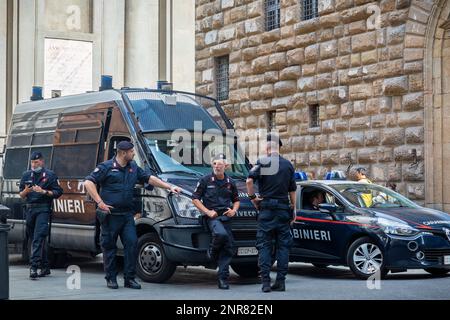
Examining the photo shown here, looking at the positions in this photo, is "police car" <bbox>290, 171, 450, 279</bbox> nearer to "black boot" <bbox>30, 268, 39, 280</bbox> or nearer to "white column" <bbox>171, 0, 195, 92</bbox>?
"black boot" <bbox>30, 268, 39, 280</bbox>

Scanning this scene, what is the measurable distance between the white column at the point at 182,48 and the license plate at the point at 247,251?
9514 millimetres

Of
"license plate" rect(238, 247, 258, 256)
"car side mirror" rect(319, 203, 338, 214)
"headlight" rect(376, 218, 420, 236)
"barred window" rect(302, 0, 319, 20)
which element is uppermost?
"barred window" rect(302, 0, 319, 20)

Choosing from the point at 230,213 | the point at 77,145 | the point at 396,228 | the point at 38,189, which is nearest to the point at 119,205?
the point at 230,213

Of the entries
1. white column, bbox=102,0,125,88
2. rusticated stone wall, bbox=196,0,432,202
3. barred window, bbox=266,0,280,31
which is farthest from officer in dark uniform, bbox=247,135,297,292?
barred window, bbox=266,0,280,31

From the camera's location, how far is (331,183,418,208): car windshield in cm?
1370

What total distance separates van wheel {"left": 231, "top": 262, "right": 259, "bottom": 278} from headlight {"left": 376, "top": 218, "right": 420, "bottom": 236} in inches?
74.4

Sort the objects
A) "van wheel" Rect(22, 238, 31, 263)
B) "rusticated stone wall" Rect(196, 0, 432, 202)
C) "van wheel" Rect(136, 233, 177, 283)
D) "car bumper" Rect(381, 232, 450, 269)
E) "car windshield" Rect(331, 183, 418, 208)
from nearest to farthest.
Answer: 1. "van wheel" Rect(136, 233, 177, 283)
2. "car bumper" Rect(381, 232, 450, 269)
3. "car windshield" Rect(331, 183, 418, 208)
4. "van wheel" Rect(22, 238, 31, 263)
5. "rusticated stone wall" Rect(196, 0, 432, 202)

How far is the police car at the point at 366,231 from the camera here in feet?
41.9

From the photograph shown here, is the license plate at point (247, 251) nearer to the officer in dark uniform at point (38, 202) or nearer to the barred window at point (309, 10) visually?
the officer in dark uniform at point (38, 202)

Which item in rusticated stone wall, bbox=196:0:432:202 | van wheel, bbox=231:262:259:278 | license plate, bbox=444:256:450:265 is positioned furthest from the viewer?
rusticated stone wall, bbox=196:0:432:202

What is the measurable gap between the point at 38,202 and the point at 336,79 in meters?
9.85

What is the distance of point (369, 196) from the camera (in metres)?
13.9

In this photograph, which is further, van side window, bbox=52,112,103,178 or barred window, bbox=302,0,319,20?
barred window, bbox=302,0,319,20

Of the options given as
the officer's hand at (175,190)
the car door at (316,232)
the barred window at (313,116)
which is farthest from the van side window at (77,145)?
the barred window at (313,116)
